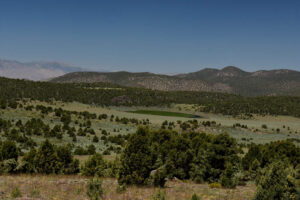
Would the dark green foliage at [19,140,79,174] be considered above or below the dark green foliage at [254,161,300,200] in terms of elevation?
below

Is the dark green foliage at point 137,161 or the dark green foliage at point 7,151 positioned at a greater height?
the dark green foliage at point 137,161

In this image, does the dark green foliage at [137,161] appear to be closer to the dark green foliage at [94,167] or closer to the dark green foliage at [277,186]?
the dark green foliage at [94,167]

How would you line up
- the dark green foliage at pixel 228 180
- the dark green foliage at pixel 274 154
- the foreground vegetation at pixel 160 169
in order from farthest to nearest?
the dark green foliage at pixel 274 154
the dark green foliage at pixel 228 180
the foreground vegetation at pixel 160 169

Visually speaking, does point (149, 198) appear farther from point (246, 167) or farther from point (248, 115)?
point (248, 115)

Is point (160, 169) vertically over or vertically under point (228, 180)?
over

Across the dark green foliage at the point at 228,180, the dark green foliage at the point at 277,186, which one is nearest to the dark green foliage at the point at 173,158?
the dark green foliage at the point at 228,180

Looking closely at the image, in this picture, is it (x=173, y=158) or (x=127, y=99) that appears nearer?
(x=173, y=158)

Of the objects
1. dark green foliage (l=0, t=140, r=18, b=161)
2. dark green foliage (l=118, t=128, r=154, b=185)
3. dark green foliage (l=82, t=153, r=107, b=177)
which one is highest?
dark green foliage (l=118, t=128, r=154, b=185)

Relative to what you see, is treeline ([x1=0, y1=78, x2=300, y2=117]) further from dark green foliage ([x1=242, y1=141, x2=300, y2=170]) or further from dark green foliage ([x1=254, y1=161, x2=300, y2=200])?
dark green foliage ([x1=254, y1=161, x2=300, y2=200])

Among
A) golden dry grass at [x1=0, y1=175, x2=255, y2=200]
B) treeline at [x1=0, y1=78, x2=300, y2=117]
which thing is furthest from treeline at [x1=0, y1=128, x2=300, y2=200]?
treeline at [x1=0, y1=78, x2=300, y2=117]

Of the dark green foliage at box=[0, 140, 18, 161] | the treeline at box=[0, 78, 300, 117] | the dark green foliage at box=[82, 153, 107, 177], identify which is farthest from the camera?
the treeline at box=[0, 78, 300, 117]

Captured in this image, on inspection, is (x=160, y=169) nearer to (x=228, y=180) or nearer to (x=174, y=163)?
(x=228, y=180)

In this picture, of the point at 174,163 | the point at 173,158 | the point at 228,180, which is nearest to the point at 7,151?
the point at 173,158

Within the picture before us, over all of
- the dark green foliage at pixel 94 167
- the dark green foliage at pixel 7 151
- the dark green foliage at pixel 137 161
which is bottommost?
the dark green foliage at pixel 94 167
